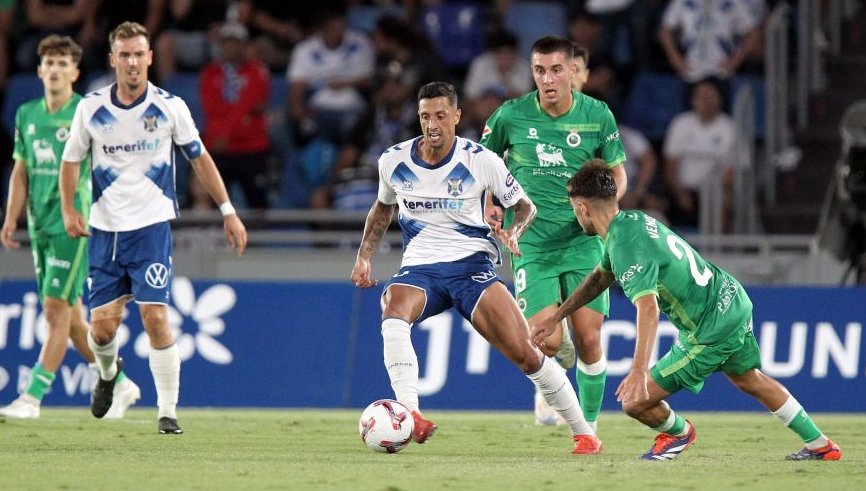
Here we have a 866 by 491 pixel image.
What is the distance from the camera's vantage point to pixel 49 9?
21078mm

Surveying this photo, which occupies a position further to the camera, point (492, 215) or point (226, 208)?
point (226, 208)

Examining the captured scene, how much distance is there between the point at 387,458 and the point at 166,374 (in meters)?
2.39

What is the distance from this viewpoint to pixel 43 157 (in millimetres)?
13156

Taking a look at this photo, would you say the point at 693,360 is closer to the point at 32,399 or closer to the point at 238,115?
the point at 32,399

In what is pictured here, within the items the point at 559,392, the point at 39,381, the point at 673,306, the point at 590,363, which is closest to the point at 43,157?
the point at 39,381

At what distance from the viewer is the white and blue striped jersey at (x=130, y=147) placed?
11.2m

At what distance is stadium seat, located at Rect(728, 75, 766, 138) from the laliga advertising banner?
16.4 feet

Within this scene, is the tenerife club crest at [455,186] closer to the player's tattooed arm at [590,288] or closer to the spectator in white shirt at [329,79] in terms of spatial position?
the player's tattooed arm at [590,288]

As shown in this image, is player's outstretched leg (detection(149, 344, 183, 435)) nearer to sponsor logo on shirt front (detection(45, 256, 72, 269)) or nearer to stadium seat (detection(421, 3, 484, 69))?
sponsor logo on shirt front (detection(45, 256, 72, 269))

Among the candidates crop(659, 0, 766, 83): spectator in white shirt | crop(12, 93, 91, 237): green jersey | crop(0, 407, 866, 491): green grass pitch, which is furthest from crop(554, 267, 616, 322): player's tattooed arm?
crop(659, 0, 766, 83): spectator in white shirt

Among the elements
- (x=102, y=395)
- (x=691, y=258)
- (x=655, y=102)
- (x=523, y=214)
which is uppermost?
(x=655, y=102)

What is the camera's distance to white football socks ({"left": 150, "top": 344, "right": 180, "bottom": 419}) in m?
11.2

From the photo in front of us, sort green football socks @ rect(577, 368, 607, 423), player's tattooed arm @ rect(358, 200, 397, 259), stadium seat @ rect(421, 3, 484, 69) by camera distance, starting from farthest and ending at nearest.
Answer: stadium seat @ rect(421, 3, 484, 69) < green football socks @ rect(577, 368, 607, 423) < player's tattooed arm @ rect(358, 200, 397, 259)

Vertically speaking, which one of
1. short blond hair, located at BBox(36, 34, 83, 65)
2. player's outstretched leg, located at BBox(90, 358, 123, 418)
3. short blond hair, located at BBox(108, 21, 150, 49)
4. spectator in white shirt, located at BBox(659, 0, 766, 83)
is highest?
spectator in white shirt, located at BBox(659, 0, 766, 83)
